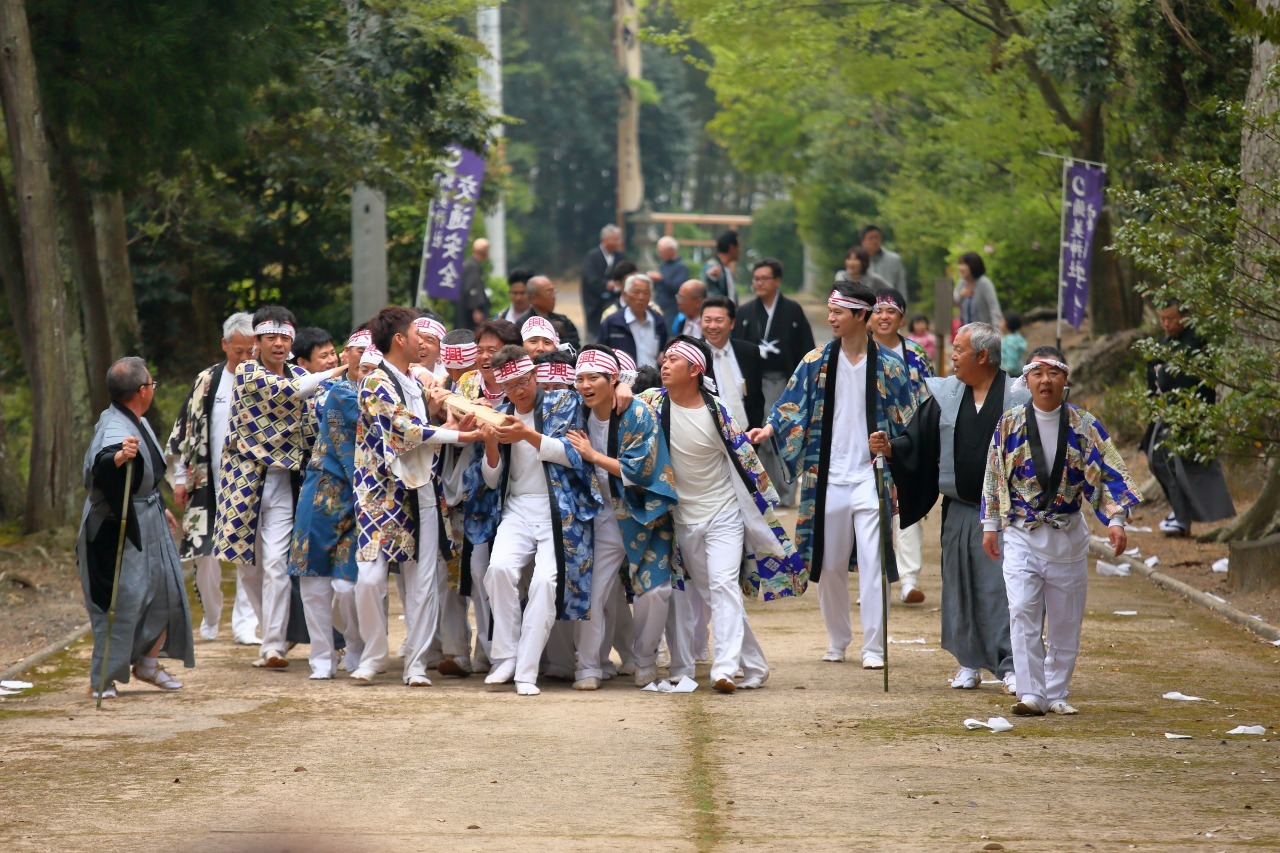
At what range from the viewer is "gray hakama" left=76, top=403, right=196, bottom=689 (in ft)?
26.7

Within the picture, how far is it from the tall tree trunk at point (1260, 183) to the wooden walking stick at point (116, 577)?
6.32 m

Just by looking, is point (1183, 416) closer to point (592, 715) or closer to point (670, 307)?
point (592, 715)

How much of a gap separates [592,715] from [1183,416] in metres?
4.48

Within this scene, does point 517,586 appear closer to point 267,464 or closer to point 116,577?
point 267,464

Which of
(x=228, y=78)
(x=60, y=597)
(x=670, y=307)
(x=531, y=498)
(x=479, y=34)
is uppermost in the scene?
(x=479, y=34)

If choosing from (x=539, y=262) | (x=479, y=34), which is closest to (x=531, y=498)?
(x=479, y=34)

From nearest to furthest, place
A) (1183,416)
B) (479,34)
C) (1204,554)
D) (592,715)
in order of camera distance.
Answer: (592,715), (1183,416), (1204,554), (479,34)

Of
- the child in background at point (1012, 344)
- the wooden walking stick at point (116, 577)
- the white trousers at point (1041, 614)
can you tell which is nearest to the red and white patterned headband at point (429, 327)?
the wooden walking stick at point (116, 577)

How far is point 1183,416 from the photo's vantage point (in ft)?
33.4

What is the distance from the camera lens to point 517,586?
8523 millimetres

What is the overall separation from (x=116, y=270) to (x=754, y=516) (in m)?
10.4

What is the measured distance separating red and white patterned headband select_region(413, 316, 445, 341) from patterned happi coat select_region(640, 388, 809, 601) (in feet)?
3.88

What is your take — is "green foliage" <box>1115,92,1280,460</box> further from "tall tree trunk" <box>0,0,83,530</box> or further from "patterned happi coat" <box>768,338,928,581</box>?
"tall tree trunk" <box>0,0,83,530</box>

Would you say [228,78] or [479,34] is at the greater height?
[479,34]
